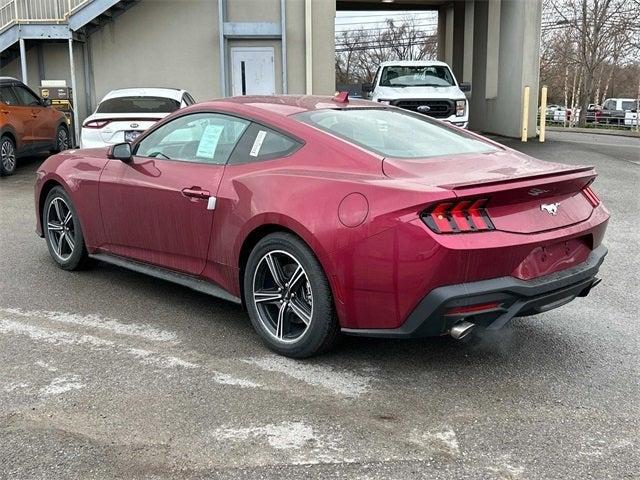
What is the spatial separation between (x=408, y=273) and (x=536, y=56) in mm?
17452

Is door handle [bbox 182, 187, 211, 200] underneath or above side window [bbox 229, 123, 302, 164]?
underneath

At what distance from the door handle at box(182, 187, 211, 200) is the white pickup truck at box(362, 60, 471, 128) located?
934 cm

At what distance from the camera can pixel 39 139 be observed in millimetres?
12781

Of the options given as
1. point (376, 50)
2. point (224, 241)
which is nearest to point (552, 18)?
point (376, 50)

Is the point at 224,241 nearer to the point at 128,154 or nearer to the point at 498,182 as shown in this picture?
the point at 128,154

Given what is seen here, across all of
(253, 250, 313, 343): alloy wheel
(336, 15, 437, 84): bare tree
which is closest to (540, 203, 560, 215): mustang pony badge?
(253, 250, 313, 343): alloy wheel

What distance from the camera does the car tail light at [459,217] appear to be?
3.26 metres

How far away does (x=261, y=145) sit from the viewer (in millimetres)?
4227

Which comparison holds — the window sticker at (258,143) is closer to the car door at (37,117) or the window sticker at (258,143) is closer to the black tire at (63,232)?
the black tire at (63,232)

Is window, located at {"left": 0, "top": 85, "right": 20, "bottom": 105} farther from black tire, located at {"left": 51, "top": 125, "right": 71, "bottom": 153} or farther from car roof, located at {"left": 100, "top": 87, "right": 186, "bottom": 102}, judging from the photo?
car roof, located at {"left": 100, "top": 87, "right": 186, "bottom": 102}

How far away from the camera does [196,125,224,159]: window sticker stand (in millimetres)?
4508

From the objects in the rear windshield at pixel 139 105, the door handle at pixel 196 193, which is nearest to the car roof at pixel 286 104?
the door handle at pixel 196 193

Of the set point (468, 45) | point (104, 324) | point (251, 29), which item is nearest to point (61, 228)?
point (104, 324)

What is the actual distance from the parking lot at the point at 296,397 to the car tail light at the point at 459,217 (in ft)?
2.93
